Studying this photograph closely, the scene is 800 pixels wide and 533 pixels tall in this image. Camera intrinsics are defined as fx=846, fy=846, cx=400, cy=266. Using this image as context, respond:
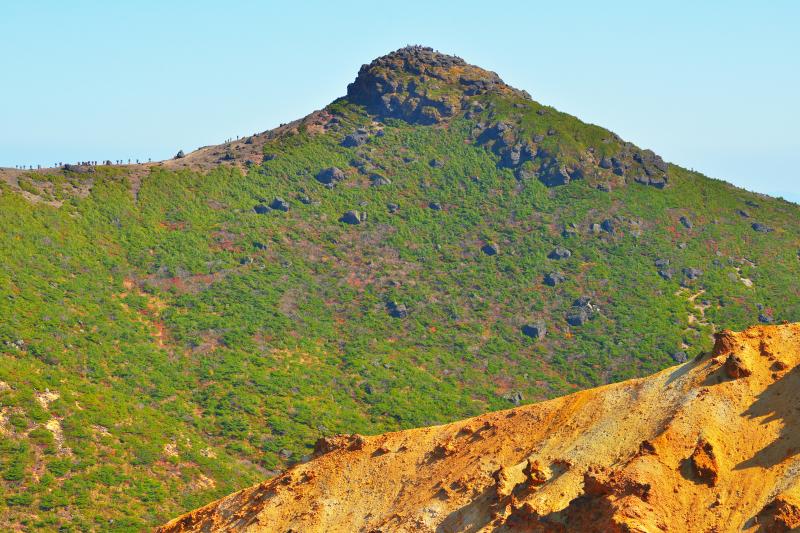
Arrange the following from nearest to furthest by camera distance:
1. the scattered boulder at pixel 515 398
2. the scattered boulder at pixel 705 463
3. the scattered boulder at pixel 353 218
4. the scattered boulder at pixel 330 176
Answer: the scattered boulder at pixel 705 463
the scattered boulder at pixel 515 398
the scattered boulder at pixel 353 218
the scattered boulder at pixel 330 176

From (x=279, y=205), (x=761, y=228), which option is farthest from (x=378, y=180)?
(x=761, y=228)

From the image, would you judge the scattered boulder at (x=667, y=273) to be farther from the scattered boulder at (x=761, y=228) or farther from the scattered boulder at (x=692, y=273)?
the scattered boulder at (x=761, y=228)

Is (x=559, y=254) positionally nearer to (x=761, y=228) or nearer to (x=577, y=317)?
(x=577, y=317)

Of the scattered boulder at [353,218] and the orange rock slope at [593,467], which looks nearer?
the orange rock slope at [593,467]

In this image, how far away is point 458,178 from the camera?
122 metres

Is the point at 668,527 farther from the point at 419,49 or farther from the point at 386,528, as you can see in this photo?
the point at 419,49

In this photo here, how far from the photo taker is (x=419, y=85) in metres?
136

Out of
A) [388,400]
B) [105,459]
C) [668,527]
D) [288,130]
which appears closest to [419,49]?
[288,130]

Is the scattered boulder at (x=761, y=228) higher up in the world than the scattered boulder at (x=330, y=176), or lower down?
lower down

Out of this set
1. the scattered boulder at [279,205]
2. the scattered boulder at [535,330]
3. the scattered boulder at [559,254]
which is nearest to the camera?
the scattered boulder at [535,330]

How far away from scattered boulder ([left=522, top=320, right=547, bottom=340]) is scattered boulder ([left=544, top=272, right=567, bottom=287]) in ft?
27.5

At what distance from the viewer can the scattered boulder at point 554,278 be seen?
102 metres

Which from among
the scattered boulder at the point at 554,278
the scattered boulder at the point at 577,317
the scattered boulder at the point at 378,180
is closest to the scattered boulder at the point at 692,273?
the scattered boulder at the point at 554,278

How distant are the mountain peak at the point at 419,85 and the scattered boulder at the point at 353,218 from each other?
2852 cm
